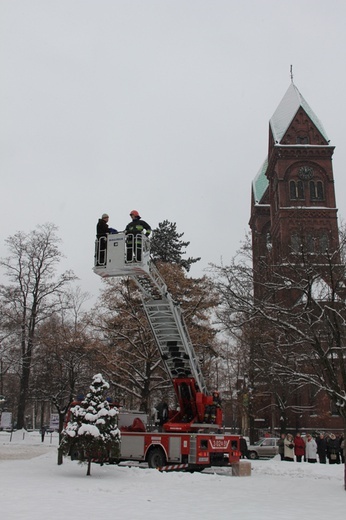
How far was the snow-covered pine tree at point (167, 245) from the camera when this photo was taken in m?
44.2

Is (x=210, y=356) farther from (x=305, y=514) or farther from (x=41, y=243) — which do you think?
(x=305, y=514)

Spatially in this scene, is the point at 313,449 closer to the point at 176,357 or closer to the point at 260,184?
the point at 176,357

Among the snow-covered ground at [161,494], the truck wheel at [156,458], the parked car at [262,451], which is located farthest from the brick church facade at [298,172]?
the snow-covered ground at [161,494]

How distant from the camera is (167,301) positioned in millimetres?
17172

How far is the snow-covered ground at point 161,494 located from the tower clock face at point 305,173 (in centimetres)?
3889

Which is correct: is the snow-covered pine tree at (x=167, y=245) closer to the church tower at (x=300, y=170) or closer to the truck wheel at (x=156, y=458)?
the church tower at (x=300, y=170)

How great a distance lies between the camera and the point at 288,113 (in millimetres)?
56875

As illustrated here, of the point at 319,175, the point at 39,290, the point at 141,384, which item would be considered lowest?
the point at 141,384

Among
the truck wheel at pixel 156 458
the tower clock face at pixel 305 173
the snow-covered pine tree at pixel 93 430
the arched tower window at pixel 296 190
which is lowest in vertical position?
the truck wheel at pixel 156 458

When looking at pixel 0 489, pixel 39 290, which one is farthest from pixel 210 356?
pixel 0 489

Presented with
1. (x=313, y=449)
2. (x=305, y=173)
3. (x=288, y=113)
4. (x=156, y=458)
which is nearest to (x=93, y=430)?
(x=156, y=458)

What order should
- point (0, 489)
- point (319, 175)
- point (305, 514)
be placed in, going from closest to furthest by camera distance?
point (305, 514)
point (0, 489)
point (319, 175)

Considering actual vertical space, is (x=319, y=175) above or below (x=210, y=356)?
above

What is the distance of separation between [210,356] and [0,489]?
21.9 metres
